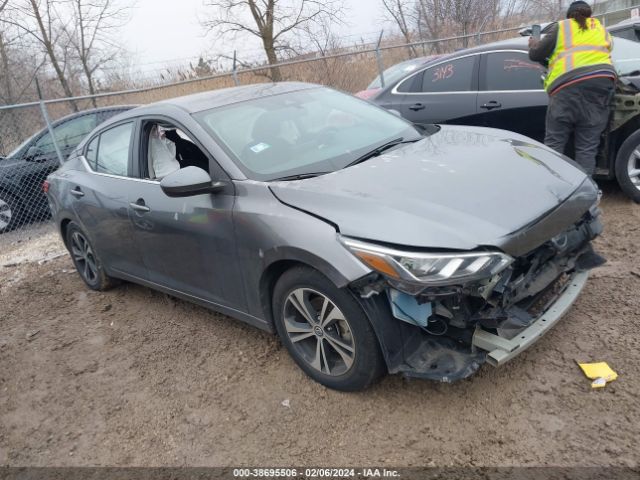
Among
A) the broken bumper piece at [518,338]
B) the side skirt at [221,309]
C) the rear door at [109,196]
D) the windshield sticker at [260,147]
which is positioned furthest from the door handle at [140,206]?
the broken bumper piece at [518,338]

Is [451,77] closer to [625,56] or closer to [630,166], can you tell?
[625,56]

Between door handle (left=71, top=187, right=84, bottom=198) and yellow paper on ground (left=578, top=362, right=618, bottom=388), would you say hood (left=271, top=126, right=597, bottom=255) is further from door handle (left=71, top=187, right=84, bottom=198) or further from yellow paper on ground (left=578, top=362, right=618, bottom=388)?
door handle (left=71, top=187, right=84, bottom=198)

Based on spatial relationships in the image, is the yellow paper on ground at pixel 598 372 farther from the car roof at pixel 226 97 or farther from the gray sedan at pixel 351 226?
the car roof at pixel 226 97

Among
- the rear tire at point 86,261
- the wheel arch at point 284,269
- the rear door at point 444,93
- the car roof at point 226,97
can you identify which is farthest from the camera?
the rear door at point 444,93

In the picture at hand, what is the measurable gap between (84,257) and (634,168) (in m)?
5.20

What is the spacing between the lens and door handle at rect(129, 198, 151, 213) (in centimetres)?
376

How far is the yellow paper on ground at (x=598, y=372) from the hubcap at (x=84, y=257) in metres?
4.13

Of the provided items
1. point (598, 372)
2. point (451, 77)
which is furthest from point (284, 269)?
point (451, 77)

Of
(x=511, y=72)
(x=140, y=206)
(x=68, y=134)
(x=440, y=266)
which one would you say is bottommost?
Result: (x=440, y=266)

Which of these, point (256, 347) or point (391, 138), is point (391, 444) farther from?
point (391, 138)

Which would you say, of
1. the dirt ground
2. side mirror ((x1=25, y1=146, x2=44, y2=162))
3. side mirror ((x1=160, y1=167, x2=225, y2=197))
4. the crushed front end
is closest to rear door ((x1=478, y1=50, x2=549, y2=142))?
the dirt ground

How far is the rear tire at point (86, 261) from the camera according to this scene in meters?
4.89

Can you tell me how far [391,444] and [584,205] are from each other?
165 centimetres

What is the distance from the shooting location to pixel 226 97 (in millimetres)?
3850
